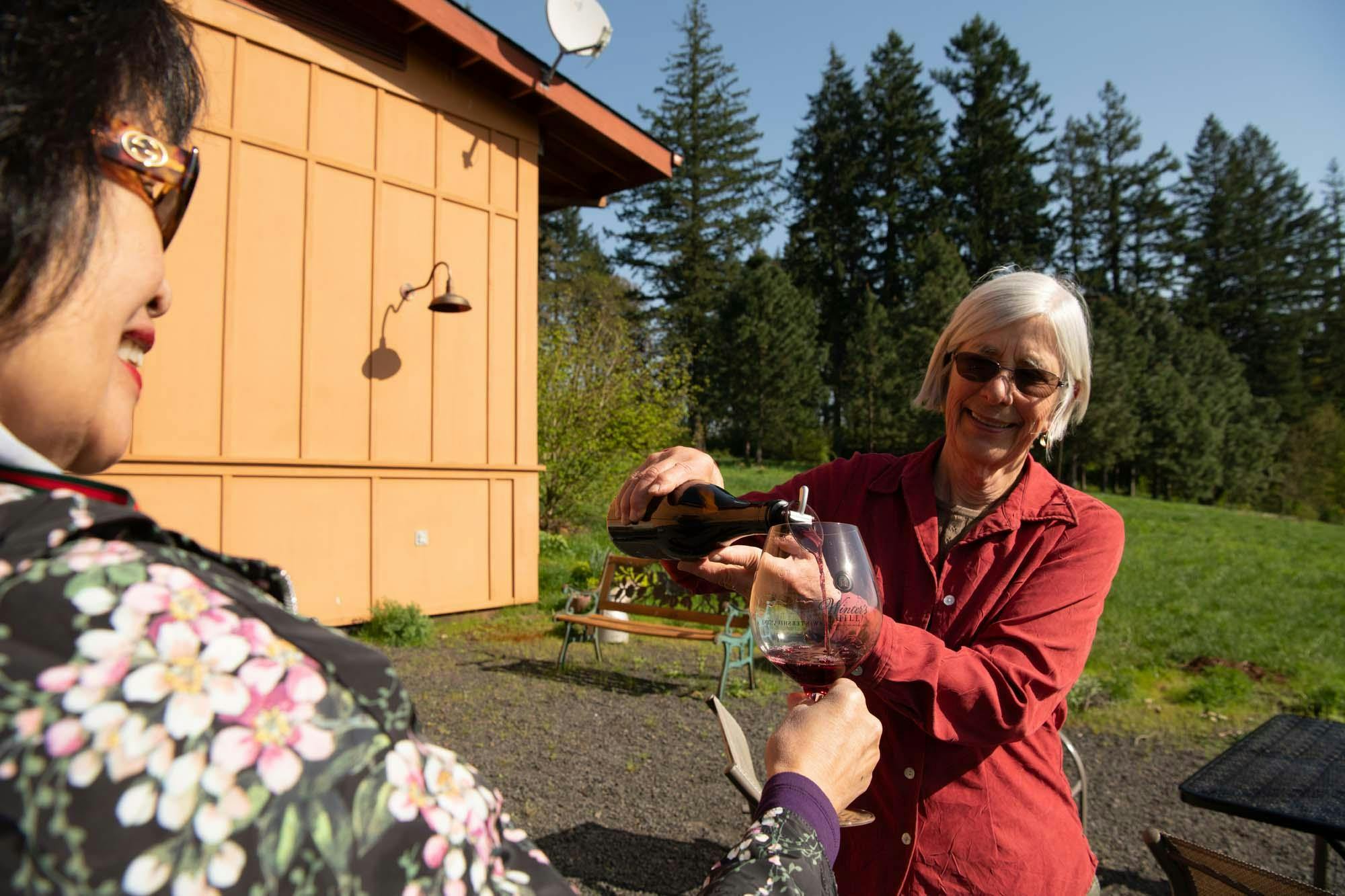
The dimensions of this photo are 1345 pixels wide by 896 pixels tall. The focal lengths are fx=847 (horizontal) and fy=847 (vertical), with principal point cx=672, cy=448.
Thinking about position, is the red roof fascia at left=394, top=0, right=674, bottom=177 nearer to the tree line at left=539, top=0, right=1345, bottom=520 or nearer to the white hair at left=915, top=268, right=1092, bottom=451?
the white hair at left=915, top=268, right=1092, bottom=451

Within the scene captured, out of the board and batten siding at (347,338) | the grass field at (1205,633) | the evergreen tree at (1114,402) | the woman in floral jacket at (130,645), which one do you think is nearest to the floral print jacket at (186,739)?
the woman in floral jacket at (130,645)

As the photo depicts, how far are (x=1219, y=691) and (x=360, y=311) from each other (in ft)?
29.4

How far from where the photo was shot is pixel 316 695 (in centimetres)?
69

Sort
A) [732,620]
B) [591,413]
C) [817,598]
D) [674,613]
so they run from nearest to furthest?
[817,598] < [732,620] < [674,613] < [591,413]

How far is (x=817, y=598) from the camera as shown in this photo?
4.86ft

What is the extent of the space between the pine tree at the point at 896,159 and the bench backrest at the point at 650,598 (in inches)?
1700

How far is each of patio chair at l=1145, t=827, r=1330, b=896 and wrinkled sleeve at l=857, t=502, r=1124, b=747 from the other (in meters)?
0.97

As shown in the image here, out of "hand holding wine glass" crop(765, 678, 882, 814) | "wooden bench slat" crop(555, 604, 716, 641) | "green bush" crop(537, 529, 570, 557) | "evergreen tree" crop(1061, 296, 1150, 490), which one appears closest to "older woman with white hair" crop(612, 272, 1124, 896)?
"hand holding wine glass" crop(765, 678, 882, 814)

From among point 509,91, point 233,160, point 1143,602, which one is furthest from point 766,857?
point 1143,602

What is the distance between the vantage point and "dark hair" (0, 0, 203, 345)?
72cm

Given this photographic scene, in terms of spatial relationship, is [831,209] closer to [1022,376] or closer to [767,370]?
[767,370]

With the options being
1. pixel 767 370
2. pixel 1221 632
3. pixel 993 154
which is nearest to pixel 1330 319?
pixel 993 154

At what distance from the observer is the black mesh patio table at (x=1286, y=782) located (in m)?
2.42

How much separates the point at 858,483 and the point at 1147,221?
202 ft
